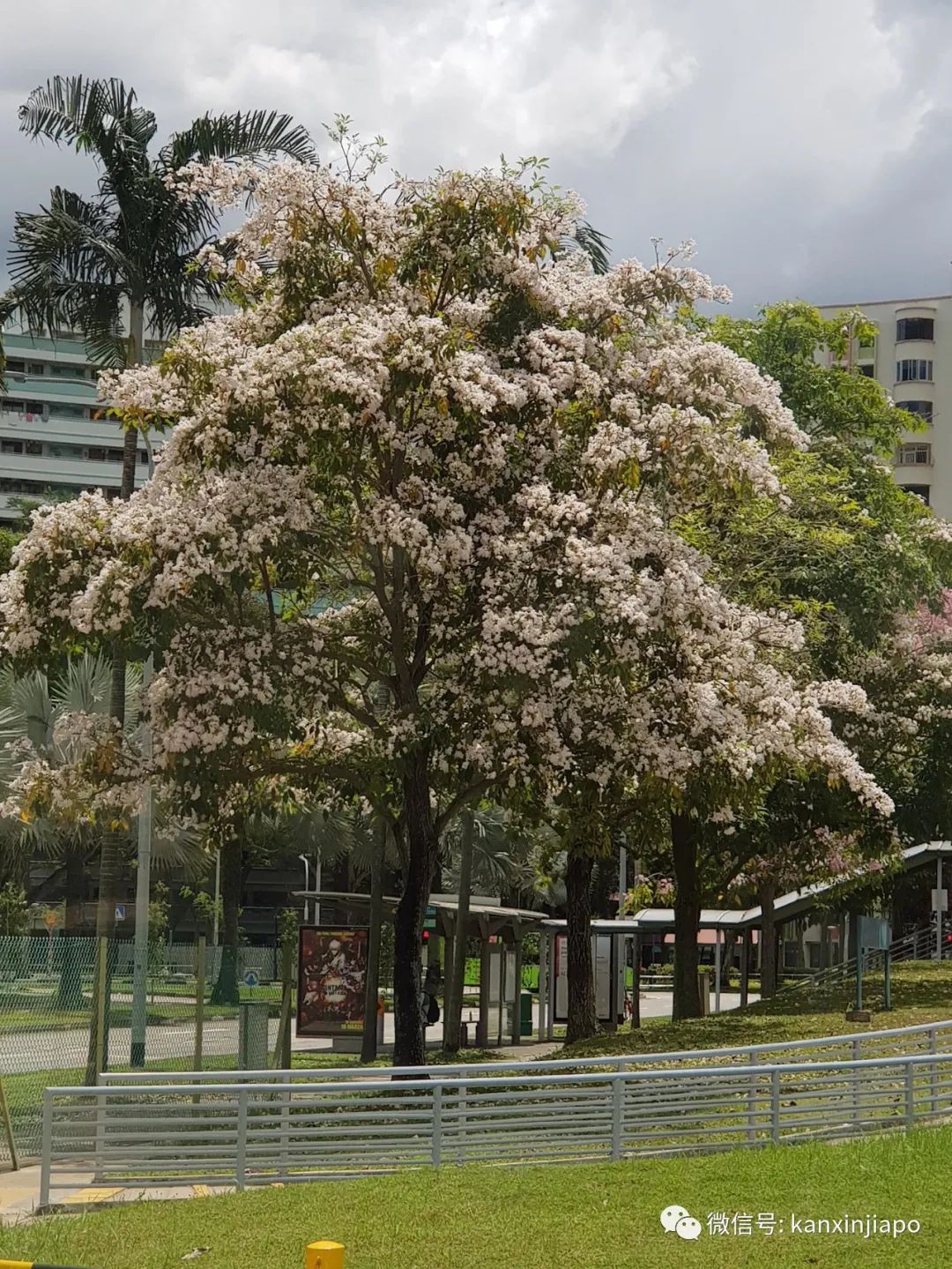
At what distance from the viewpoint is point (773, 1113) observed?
1392cm

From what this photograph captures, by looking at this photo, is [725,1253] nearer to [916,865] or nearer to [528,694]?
[528,694]

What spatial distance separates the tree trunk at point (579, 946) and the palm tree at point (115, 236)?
8.99 metres

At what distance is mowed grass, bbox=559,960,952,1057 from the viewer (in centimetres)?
2234

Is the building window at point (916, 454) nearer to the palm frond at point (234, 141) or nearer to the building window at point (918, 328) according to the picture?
the building window at point (918, 328)

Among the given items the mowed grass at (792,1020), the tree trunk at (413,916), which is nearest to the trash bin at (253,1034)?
the tree trunk at (413,916)

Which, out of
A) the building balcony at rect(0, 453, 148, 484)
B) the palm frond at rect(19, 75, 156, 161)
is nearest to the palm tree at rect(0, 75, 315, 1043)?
the palm frond at rect(19, 75, 156, 161)

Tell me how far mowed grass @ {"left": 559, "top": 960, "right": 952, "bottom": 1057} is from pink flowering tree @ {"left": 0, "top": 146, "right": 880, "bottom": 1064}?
473cm

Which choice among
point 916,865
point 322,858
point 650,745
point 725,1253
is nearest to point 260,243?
point 650,745

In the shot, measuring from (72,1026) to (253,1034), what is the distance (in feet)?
7.34

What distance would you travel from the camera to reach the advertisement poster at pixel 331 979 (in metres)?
25.4

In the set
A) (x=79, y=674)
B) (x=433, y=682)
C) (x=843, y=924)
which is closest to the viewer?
(x=433, y=682)

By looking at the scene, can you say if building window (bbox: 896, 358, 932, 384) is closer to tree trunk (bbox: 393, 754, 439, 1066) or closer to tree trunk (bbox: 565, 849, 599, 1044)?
tree trunk (bbox: 565, 849, 599, 1044)

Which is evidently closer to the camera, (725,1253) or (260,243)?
(725,1253)

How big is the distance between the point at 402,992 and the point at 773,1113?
5.64 meters
